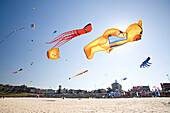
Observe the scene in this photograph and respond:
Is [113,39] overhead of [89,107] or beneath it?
overhead

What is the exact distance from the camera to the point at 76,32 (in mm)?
7398

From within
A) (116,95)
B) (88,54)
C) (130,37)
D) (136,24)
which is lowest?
(116,95)

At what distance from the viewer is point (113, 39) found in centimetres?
746

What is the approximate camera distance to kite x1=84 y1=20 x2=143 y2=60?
6.44 meters

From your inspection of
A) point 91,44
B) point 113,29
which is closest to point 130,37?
point 113,29

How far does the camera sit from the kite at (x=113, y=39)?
6.44m

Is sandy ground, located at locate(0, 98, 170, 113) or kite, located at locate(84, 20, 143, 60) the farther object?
sandy ground, located at locate(0, 98, 170, 113)

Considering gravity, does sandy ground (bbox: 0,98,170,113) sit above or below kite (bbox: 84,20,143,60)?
below

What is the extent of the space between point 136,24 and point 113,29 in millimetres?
1529

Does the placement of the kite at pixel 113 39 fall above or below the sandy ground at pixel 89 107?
above

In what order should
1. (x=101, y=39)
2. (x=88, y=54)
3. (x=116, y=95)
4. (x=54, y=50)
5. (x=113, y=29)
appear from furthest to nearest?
(x=116, y=95) < (x=54, y=50) < (x=88, y=54) < (x=101, y=39) < (x=113, y=29)

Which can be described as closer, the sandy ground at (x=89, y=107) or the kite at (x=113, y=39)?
the kite at (x=113, y=39)

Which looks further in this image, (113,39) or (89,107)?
(89,107)

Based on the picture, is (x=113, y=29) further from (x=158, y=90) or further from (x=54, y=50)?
(x=158, y=90)
